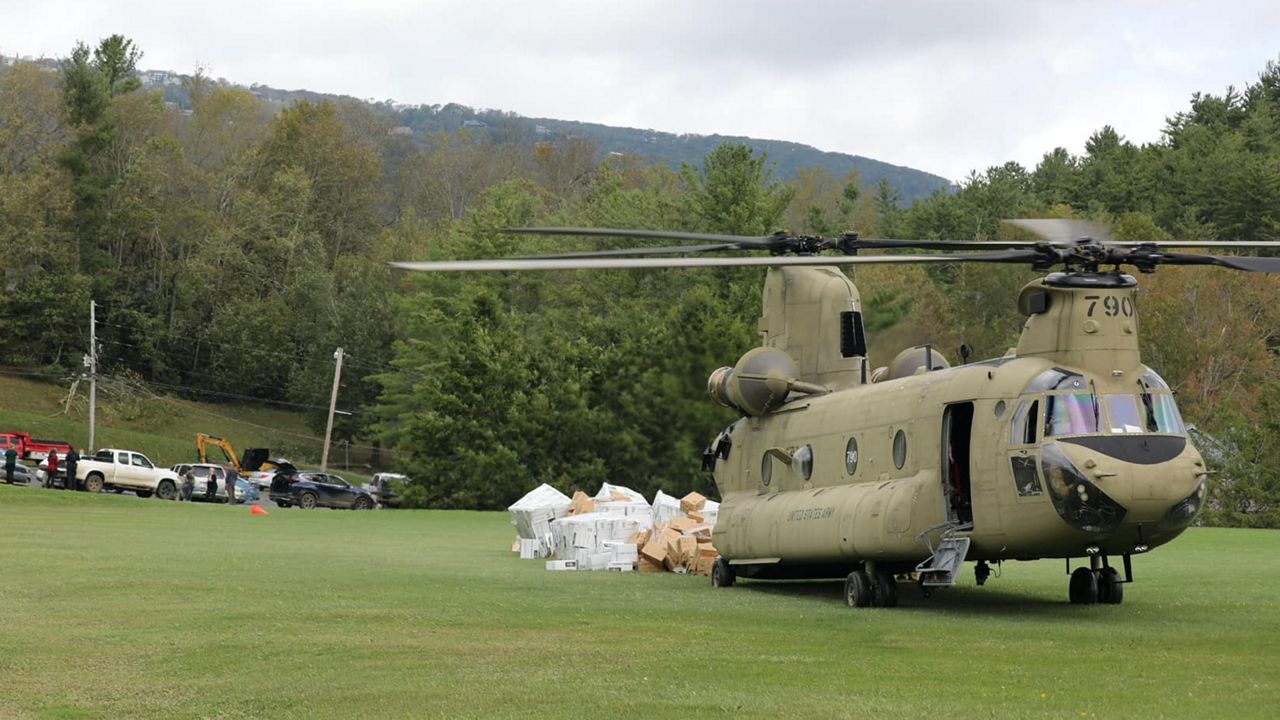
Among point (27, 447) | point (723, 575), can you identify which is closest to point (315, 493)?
point (27, 447)

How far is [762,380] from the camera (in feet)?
76.8

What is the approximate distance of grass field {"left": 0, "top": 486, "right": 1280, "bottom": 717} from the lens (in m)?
11.4

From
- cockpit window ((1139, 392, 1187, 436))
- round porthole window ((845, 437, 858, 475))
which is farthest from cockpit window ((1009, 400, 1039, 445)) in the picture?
round porthole window ((845, 437, 858, 475))

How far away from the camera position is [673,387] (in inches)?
1489

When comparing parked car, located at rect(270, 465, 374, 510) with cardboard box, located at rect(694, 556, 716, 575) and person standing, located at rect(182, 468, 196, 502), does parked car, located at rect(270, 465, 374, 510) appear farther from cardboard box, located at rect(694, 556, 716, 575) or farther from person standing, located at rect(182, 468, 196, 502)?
cardboard box, located at rect(694, 556, 716, 575)

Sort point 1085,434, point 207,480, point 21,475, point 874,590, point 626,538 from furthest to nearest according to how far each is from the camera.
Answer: point 21,475 < point 207,480 < point 626,538 < point 874,590 < point 1085,434

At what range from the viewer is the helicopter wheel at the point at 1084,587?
63.6ft

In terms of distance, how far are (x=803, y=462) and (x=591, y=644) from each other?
813 cm

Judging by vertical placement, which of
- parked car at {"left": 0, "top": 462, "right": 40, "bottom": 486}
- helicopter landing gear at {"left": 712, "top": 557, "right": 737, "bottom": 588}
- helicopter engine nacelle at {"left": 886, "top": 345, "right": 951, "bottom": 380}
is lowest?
parked car at {"left": 0, "top": 462, "right": 40, "bottom": 486}

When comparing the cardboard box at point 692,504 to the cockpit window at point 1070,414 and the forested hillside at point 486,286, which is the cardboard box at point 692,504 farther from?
the cockpit window at point 1070,414

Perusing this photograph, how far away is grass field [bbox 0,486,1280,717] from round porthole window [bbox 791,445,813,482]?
5.51 ft

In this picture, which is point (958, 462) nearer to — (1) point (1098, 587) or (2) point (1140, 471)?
(1) point (1098, 587)

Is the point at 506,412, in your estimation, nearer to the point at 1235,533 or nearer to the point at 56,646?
the point at 1235,533

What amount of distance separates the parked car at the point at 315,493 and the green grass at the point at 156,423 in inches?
832
